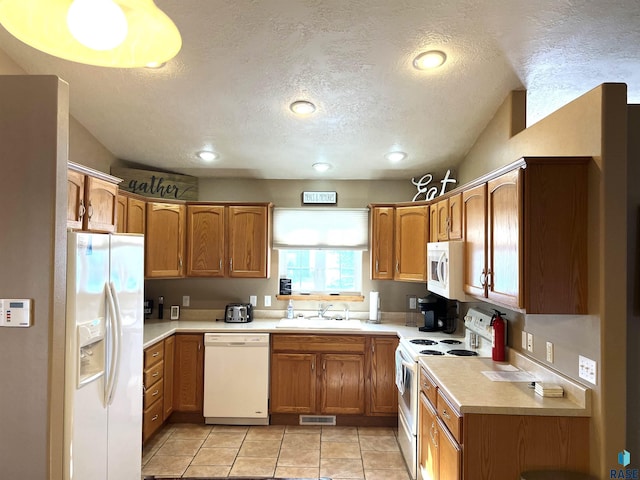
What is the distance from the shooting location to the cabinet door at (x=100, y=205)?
8.47 ft

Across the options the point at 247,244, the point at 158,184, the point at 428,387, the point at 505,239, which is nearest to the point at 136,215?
the point at 158,184

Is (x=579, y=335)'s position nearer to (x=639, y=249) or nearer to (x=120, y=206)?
(x=639, y=249)

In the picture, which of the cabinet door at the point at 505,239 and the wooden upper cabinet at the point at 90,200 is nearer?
the cabinet door at the point at 505,239

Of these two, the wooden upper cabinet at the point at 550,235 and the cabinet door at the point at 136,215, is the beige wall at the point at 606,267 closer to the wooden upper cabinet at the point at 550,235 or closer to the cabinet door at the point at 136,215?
the wooden upper cabinet at the point at 550,235

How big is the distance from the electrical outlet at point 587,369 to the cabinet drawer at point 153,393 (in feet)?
10.0

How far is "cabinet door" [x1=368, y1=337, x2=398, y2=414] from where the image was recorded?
369cm

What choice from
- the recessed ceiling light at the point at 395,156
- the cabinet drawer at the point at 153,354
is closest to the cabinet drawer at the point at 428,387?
the recessed ceiling light at the point at 395,156

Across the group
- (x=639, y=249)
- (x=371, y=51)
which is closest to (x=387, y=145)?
(x=371, y=51)

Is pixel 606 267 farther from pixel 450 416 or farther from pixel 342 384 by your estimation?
pixel 342 384

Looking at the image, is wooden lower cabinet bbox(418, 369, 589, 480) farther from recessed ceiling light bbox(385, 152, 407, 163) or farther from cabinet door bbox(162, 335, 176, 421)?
cabinet door bbox(162, 335, 176, 421)

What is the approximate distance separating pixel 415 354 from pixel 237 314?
2014mm

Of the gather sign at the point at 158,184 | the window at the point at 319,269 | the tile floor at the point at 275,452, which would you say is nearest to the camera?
the tile floor at the point at 275,452

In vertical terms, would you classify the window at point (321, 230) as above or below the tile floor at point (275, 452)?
above

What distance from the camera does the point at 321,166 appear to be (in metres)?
4.12
